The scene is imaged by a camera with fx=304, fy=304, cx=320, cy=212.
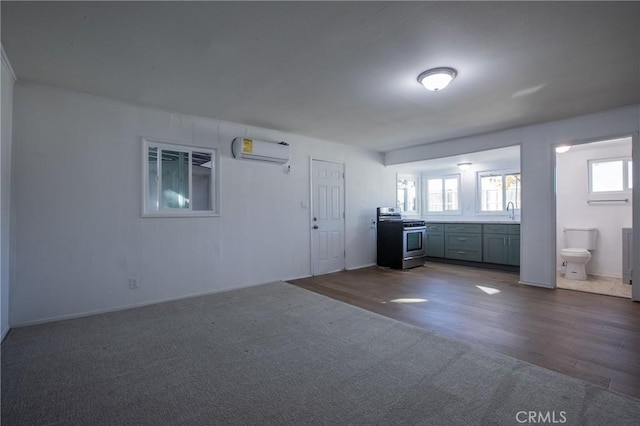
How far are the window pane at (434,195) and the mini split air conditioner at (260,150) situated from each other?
4740 millimetres

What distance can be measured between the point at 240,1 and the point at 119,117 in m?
2.50

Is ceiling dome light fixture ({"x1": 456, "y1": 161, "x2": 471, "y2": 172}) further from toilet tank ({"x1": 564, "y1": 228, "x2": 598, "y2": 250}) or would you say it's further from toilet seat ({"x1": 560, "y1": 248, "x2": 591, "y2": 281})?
toilet seat ({"x1": 560, "y1": 248, "x2": 591, "y2": 281})

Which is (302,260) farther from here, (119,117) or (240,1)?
(240,1)

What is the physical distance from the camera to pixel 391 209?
6586mm

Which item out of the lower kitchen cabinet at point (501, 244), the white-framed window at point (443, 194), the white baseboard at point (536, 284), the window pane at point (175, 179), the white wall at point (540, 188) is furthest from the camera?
the white-framed window at point (443, 194)

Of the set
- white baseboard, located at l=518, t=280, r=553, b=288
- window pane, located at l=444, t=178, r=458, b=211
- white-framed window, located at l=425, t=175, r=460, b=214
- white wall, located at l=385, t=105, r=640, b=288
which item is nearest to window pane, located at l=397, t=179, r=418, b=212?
white-framed window, located at l=425, t=175, r=460, b=214

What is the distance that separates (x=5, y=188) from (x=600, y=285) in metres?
7.41

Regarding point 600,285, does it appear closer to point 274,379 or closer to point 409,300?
point 409,300

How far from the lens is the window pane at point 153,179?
3.79 m

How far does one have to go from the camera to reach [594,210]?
5.22 m

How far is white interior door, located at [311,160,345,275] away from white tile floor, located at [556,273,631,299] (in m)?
3.48

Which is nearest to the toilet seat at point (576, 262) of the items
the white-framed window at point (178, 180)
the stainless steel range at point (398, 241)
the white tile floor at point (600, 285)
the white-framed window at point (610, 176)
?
the white tile floor at point (600, 285)

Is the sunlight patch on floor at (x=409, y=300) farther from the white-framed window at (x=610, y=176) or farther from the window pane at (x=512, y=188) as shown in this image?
the window pane at (x=512, y=188)

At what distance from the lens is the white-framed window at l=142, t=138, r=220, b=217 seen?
378 centimetres
